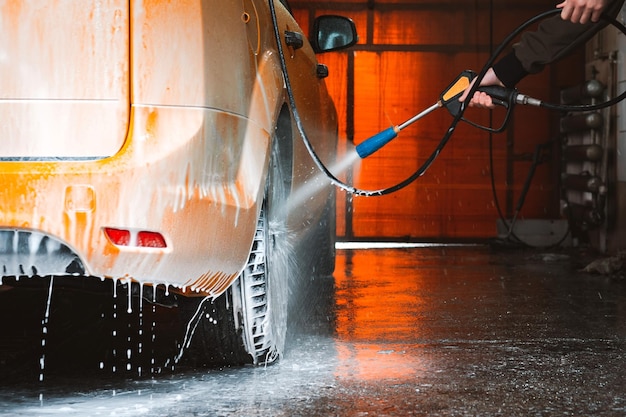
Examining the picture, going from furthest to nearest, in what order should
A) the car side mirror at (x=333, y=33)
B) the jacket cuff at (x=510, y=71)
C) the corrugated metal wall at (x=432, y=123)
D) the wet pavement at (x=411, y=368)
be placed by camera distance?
the corrugated metal wall at (x=432, y=123) → the car side mirror at (x=333, y=33) → the jacket cuff at (x=510, y=71) → the wet pavement at (x=411, y=368)

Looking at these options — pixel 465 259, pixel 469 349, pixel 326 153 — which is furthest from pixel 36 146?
pixel 465 259

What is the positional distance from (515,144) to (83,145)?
34.4ft

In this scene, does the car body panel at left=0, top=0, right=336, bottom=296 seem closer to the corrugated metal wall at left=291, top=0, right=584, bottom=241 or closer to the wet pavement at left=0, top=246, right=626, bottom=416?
the wet pavement at left=0, top=246, right=626, bottom=416

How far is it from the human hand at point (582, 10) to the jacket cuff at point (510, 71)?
0.70 m

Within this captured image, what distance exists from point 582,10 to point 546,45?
511 mm

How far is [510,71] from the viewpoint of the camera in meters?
Answer: 4.77

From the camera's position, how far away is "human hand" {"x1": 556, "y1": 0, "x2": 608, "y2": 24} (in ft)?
13.0

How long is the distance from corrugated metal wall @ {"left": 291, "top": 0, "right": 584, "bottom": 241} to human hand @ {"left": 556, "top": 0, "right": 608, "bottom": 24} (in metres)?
8.99

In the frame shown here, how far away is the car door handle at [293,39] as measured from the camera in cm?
475

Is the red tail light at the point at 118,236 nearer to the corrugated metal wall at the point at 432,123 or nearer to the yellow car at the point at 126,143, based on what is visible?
the yellow car at the point at 126,143

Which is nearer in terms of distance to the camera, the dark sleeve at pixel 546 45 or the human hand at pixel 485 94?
the dark sleeve at pixel 546 45

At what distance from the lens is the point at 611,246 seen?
37.6 feet

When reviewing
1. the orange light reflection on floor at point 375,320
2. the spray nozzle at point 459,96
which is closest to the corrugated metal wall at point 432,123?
the orange light reflection on floor at point 375,320

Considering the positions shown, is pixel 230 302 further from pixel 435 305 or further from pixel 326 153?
pixel 435 305
